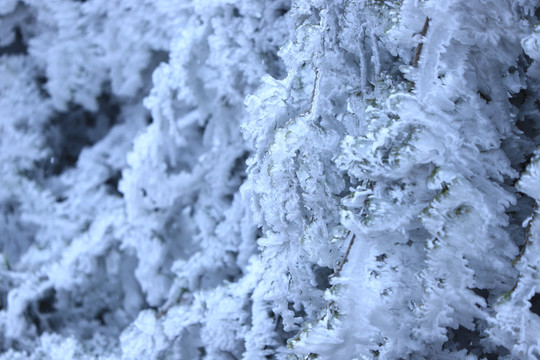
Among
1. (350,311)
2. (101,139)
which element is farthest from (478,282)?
(101,139)

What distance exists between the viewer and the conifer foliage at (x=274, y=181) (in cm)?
44

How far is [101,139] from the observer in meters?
1.11

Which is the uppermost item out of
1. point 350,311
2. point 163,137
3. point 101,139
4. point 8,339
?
point 350,311

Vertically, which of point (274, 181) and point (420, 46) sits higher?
point (420, 46)

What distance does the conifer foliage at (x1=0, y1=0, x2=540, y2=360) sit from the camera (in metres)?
0.44

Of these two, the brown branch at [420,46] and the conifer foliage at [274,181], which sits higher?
the brown branch at [420,46]

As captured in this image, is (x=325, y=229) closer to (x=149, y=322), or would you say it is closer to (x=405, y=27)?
(x=405, y=27)

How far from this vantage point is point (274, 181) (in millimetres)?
536

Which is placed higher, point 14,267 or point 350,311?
point 350,311

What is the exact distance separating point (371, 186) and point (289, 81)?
173 mm

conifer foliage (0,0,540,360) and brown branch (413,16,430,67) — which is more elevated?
brown branch (413,16,430,67)

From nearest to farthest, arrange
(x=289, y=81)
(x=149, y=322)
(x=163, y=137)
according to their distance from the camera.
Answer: (x=289, y=81)
(x=149, y=322)
(x=163, y=137)

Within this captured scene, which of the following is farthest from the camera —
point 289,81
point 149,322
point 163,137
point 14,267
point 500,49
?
point 14,267

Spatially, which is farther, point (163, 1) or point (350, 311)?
point (163, 1)
